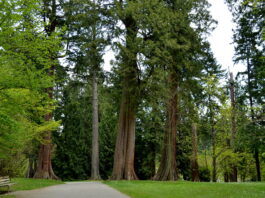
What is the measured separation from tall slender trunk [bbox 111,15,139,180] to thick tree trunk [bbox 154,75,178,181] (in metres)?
2.07

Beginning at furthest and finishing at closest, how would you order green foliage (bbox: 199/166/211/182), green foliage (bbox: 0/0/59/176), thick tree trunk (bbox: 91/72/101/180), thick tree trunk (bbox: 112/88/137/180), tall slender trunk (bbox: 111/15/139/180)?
green foliage (bbox: 199/166/211/182), thick tree trunk (bbox: 91/72/101/180), thick tree trunk (bbox: 112/88/137/180), tall slender trunk (bbox: 111/15/139/180), green foliage (bbox: 0/0/59/176)

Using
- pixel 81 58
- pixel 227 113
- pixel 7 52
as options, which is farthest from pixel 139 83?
pixel 7 52

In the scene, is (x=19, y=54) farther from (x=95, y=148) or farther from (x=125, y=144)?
(x=95, y=148)

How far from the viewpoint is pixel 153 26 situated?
1892 centimetres

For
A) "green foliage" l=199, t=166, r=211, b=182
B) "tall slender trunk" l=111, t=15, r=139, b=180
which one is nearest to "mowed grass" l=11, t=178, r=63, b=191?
"tall slender trunk" l=111, t=15, r=139, b=180

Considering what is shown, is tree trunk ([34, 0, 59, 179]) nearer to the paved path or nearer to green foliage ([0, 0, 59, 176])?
the paved path

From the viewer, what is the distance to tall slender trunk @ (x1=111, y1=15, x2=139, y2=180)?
1947 cm

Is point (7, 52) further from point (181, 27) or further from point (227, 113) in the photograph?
point (227, 113)

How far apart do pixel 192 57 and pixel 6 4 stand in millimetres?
15351

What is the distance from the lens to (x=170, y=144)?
21.6 meters

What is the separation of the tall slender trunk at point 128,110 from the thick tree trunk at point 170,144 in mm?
2069

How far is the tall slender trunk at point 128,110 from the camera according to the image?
1947 centimetres

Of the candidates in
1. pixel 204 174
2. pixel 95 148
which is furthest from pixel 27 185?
pixel 204 174

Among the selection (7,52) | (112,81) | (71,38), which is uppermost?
(71,38)
